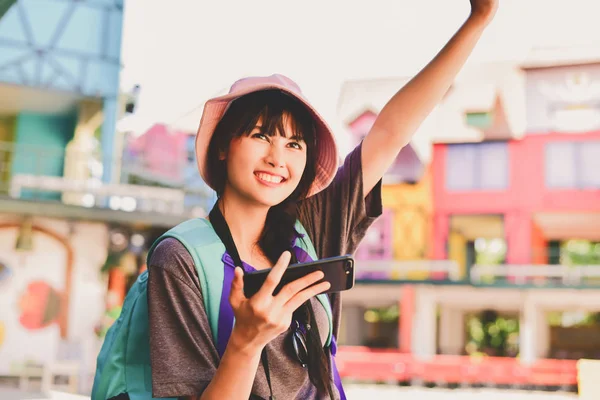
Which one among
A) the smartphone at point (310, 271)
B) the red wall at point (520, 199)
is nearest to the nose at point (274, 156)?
the smartphone at point (310, 271)

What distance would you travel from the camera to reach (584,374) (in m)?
6.09

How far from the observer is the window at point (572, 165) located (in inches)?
572

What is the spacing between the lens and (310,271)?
32.8 inches

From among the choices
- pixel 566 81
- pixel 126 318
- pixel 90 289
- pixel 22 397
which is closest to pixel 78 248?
pixel 90 289

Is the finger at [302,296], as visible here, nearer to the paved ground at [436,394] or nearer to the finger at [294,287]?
the finger at [294,287]

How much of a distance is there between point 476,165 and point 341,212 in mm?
14464

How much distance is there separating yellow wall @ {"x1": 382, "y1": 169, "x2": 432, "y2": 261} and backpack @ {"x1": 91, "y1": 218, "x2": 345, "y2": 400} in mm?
14154

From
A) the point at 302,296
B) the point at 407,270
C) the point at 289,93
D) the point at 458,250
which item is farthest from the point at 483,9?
the point at 458,250

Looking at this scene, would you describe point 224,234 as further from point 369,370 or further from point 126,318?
point 369,370

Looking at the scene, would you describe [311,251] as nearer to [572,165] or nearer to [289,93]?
[289,93]

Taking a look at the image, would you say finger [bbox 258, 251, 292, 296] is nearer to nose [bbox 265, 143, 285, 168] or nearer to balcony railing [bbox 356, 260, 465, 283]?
nose [bbox 265, 143, 285, 168]

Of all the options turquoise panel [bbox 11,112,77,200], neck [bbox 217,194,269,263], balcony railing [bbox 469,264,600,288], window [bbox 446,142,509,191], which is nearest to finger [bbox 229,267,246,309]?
neck [bbox 217,194,269,263]

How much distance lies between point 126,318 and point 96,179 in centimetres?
827

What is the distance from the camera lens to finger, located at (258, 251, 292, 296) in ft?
2.63
